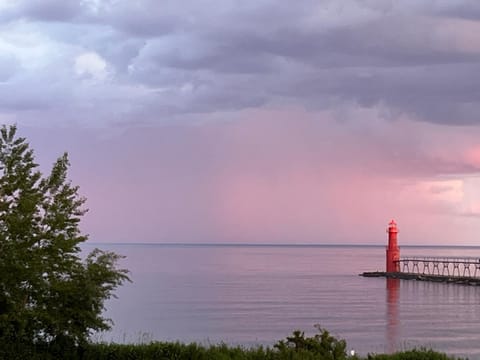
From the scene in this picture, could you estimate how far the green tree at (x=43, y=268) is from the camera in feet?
94.3

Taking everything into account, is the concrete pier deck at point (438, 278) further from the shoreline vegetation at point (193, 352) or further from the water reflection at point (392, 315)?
the shoreline vegetation at point (193, 352)

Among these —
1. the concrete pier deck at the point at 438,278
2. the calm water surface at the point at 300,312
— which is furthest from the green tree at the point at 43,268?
the concrete pier deck at the point at 438,278

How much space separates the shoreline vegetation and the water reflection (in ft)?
95.9

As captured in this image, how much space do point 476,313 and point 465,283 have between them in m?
45.3

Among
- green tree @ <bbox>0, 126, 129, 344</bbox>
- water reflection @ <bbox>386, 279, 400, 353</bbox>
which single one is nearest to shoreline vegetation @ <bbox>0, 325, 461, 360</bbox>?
green tree @ <bbox>0, 126, 129, 344</bbox>

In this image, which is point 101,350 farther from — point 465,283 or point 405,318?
point 465,283

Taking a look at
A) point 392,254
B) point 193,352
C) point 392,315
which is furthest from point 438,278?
point 193,352

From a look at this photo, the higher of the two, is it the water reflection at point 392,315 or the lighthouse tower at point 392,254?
the lighthouse tower at point 392,254

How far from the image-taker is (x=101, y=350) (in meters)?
28.4

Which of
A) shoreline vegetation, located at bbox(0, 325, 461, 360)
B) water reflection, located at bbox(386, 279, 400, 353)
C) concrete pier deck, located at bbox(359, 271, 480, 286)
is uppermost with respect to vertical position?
concrete pier deck, located at bbox(359, 271, 480, 286)

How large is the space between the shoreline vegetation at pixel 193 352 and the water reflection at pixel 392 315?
95.9 ft

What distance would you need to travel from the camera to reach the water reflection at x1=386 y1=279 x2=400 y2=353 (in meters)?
63.0

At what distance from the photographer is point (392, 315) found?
87625 millimetres

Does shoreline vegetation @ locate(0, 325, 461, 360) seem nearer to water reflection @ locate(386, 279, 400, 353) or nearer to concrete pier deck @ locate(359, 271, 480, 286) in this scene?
water reflection @ locate(386, 279, 400, 353)
